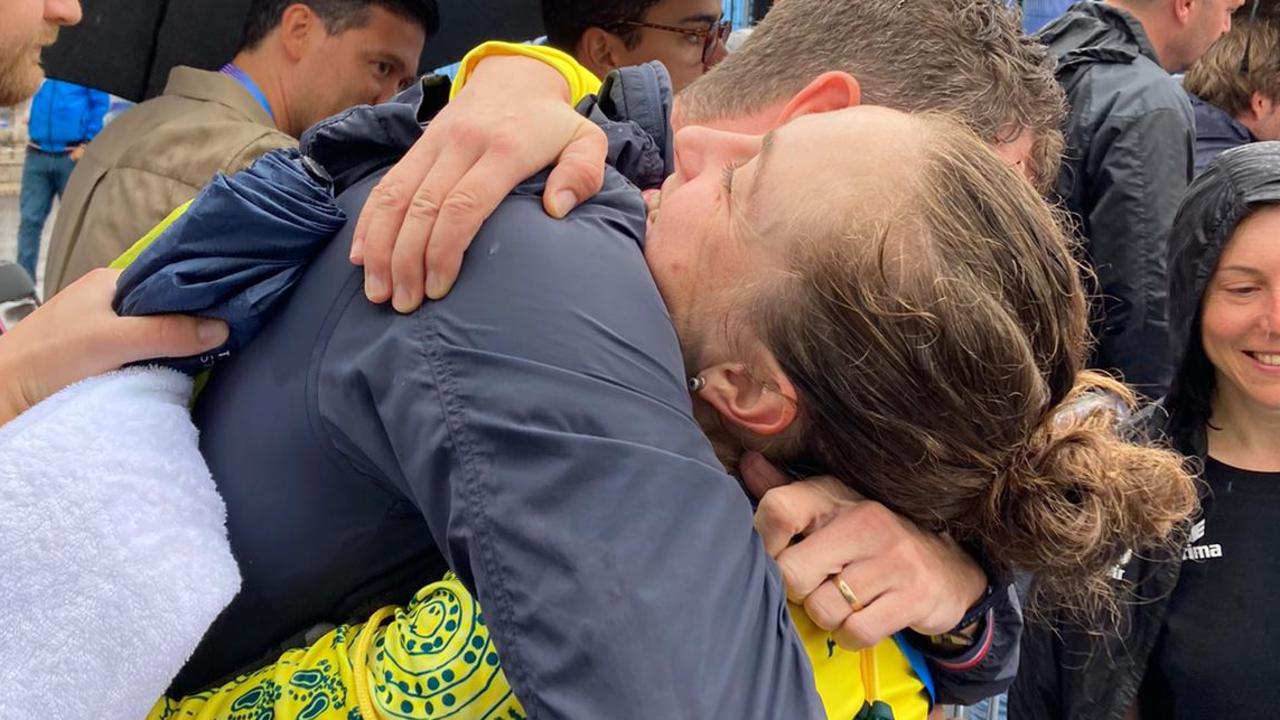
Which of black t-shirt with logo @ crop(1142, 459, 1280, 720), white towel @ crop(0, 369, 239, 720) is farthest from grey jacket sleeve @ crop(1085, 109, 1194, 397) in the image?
white towel @ crop(0, 369, 239, 720)

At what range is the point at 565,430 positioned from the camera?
1009 millimetres

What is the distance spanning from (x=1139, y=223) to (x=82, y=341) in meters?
3.39

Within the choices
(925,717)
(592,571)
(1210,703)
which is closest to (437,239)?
(592,571)

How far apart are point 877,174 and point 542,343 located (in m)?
0.44

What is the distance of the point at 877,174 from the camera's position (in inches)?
47.8

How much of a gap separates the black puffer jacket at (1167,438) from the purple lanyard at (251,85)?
2530 millimetres

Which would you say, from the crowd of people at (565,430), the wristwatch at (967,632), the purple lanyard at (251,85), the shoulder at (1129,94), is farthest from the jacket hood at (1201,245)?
the purple lanyard at (251,85)

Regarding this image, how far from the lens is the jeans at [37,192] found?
6438 millimetres

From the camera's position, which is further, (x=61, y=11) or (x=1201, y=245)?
(x=1201, y=245)

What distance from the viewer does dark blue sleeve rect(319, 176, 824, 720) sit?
3.07 ft

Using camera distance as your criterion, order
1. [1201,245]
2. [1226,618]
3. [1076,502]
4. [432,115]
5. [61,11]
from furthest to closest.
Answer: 1. [1201,245]
2. [1226,618]
3. [61,11]
4. [432,115]
5. [1076,502]

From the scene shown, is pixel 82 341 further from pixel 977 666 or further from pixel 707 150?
pixel 977 666

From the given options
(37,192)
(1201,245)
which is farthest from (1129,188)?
(37,192)

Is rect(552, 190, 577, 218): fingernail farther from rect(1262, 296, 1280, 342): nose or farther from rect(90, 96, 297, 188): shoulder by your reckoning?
rect(1262, 296, 1280, 342): nose
